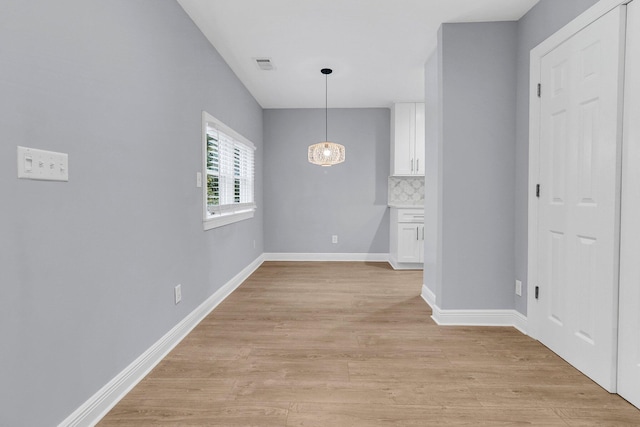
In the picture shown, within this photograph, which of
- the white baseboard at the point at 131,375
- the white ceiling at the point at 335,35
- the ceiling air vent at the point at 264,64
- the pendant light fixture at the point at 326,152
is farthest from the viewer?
the pendant light fixture at the point at 326,152

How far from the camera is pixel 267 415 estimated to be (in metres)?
1.79

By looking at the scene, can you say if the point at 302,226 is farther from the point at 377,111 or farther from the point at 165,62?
the point at 165,62

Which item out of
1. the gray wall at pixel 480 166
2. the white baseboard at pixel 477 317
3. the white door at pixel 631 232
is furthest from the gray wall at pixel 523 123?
the white door at pixel 631 232

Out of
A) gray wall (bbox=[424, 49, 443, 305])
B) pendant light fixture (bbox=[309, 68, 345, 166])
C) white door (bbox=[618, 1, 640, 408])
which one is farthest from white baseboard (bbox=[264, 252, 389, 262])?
white door (bbox=[618, 1, 640, 408])

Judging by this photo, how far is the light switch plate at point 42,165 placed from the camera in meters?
1.33

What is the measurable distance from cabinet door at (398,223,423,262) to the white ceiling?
6.30ft

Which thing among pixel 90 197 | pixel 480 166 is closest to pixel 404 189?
pixel 480 166

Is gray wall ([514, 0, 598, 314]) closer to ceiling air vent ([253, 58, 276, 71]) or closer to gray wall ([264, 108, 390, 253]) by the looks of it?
ceiling air vent ([253, 58, 276, 71])

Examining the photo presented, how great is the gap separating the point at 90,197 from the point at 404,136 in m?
A: 4.68

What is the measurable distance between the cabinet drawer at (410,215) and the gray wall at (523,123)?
2380 mm

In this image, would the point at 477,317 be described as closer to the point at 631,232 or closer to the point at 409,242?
the point at 631,232

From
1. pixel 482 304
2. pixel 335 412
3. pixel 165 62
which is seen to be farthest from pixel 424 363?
pixel 165 62

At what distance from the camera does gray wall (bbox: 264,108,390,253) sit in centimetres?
611

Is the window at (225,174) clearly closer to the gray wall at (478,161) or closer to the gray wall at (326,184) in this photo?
the gray wall at (326,184)
